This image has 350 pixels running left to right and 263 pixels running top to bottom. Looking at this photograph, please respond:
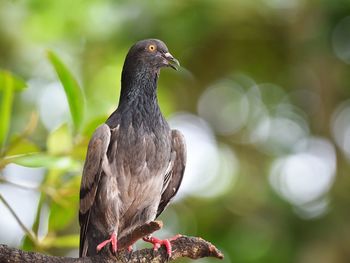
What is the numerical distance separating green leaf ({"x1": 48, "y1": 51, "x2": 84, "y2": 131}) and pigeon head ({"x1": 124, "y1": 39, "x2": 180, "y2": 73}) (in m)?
0.34

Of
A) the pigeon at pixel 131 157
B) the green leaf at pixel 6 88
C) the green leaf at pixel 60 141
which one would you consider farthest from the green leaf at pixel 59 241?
the green leaf at pixel 6 88

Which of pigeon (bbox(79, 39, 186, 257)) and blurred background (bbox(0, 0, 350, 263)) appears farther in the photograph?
blurred background (bbox(0, 0, 350, 263))

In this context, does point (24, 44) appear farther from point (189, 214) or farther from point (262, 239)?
point (262, 239)

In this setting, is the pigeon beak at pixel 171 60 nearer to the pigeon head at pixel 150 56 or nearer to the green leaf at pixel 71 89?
the pigeon head at pixel 150 56

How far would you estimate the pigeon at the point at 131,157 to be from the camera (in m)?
4.02

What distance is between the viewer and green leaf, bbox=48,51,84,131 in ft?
12.9

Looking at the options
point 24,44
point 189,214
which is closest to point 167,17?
point 24,44

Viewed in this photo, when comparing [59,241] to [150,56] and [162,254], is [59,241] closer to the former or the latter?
[162,254]

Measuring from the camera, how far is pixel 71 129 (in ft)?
14.3

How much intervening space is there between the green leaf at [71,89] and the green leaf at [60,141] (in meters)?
0.07

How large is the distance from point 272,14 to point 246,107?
215cm

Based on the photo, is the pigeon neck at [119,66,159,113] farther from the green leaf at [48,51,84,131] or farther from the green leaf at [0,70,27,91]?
the green leaf at [0,70,27,91]

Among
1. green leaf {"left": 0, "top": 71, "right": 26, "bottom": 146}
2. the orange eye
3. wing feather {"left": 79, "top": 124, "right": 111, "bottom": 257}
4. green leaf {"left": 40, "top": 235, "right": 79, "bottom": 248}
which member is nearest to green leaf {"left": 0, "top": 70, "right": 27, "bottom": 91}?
green leaf {"left": 0, "top": 71, "right": 26, "bottom": 146}

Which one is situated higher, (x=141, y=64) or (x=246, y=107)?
(x=246, y=107)
